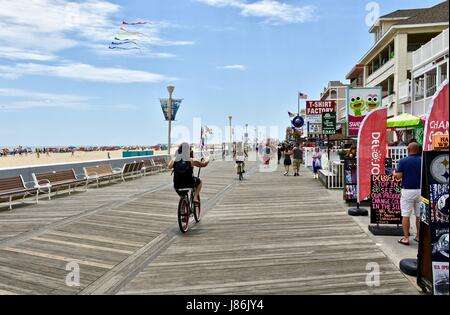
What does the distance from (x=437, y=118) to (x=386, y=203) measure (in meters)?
3.46

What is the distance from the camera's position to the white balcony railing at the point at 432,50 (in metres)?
21.9

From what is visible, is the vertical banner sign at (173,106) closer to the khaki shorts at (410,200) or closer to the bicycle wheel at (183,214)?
the bicycle wheel at (183,214)

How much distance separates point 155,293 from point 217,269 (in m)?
1.15

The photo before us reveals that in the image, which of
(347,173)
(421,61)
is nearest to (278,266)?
(347,173)

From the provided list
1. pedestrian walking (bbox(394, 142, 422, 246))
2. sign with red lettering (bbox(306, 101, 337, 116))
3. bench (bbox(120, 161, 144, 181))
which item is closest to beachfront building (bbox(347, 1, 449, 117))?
sign with red lettering (bbox(306, 101, 337, 116))

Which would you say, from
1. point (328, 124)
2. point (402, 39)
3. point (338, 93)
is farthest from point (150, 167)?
point (338, 93)

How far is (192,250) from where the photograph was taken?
23.0 ft

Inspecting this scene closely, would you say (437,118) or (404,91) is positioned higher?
(404,91)

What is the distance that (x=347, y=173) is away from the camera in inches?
447

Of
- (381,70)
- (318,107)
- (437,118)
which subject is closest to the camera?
(437,118)

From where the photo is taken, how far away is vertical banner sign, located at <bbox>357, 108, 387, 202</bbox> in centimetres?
888

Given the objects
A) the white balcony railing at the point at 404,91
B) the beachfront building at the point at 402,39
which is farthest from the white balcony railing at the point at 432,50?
the beachfront building at the point at 402,39

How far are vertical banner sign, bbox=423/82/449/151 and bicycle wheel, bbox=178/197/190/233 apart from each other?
456 centimetres

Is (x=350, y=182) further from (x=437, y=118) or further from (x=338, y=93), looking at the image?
(x=338, y=93)
